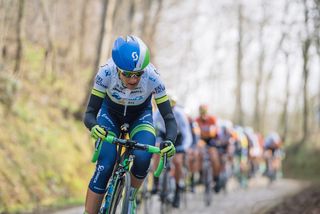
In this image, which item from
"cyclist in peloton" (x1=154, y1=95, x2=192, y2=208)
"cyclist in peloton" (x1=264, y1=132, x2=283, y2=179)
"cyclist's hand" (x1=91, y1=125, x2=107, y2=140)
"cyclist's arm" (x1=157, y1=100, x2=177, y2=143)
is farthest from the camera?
"cyclist in peloton" (x1=264, y1=132, x2=283, y2=179)

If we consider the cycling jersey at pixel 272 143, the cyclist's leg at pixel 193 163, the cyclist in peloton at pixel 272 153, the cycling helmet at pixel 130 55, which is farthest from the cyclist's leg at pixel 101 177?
the cycling jersey at pixel 272 143

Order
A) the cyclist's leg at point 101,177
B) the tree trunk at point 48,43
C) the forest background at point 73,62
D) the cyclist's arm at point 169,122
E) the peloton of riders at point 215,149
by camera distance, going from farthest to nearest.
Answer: the tree trunk at point 48,43 < the forest background at point 73,62 < the peloton of riders at point 215,149 < the cyclist's arm at point 169,122 < the cyclist's leg at point 101,177

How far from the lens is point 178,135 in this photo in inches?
390

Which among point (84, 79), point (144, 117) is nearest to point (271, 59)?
point (84, 79)

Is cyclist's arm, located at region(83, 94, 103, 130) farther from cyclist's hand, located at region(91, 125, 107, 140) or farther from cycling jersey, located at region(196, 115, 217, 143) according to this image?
cycling jersey, located at region(196, 115, 217, 143)

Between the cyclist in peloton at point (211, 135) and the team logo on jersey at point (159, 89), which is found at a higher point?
the team logo on jersey at point (159, 89)

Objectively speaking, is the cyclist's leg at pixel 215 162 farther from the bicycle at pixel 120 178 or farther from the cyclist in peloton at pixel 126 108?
the bicycle at pixel 120 178

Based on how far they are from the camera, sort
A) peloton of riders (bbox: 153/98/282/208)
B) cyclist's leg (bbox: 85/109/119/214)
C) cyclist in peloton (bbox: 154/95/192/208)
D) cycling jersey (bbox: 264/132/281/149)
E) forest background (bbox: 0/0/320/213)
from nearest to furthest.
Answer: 1. cyclist's leg (bbox: 85/109/119/214)
2. cyclist in peloton (bbox: 154/95/192/208)
3. peloton of riders (bbox: 153/98/282/208)
4. forest background (bbox: 0/0/320/213)
5. cycling jersey (bbox: 264/132/281/149)

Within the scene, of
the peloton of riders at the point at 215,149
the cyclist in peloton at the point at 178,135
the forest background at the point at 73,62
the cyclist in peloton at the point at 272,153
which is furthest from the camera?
the cyclist in peloton at the point at 272,153

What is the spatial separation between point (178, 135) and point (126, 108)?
170 inches

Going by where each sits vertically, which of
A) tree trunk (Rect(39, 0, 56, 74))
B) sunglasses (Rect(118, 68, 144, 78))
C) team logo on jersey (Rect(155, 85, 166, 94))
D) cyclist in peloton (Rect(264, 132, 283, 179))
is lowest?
cyclist in peloton (Rect(264, 132, 283, 179))

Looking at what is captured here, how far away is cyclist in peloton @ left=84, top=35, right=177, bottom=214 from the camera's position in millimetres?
5105

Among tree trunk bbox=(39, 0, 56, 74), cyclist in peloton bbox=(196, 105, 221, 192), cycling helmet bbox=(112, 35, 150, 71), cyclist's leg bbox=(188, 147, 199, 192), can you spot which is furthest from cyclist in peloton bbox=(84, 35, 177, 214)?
tree trunk bbox=(39, 0, 56, 74)

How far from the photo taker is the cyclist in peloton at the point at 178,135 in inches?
379
